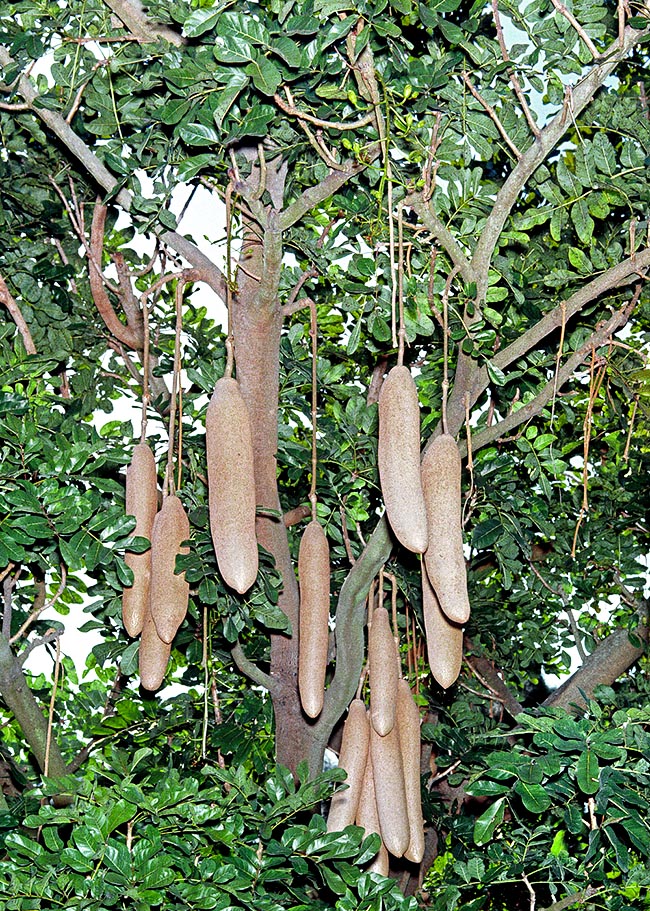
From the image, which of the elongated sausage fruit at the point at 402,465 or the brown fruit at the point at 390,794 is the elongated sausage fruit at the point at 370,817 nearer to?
the brown fruit at the point at 390,794

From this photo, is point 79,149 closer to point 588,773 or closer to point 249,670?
point 249,670

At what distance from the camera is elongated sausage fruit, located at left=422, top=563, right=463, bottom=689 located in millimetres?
1404

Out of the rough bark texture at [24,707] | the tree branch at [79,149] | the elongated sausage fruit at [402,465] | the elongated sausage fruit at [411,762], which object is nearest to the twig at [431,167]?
the elongated sausage fruit at [402,465]

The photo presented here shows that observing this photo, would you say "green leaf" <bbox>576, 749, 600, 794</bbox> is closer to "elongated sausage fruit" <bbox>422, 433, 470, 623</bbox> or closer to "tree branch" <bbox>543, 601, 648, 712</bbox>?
"elongated sausage fruit" <bbox>422, 433, 470, 623</bbox>

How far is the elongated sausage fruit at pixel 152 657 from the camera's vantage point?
1500 mm

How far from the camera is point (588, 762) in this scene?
1.44m

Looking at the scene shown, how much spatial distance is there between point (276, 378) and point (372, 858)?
892mm

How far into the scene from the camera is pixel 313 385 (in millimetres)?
1780

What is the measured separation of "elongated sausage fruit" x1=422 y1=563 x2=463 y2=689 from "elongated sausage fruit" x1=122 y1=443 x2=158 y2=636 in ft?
1.40

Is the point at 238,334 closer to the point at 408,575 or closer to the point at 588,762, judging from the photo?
the point at 408,575

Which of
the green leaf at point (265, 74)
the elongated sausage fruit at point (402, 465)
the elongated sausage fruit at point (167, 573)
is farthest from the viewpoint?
the elongated sausage fruit at point (167, 573)

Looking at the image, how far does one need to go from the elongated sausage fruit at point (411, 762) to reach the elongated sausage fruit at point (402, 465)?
609 millimetres

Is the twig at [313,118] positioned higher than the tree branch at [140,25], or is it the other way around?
the tree branch at [140,25]

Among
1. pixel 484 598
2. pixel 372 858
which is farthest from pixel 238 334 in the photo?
pixel 484 598
